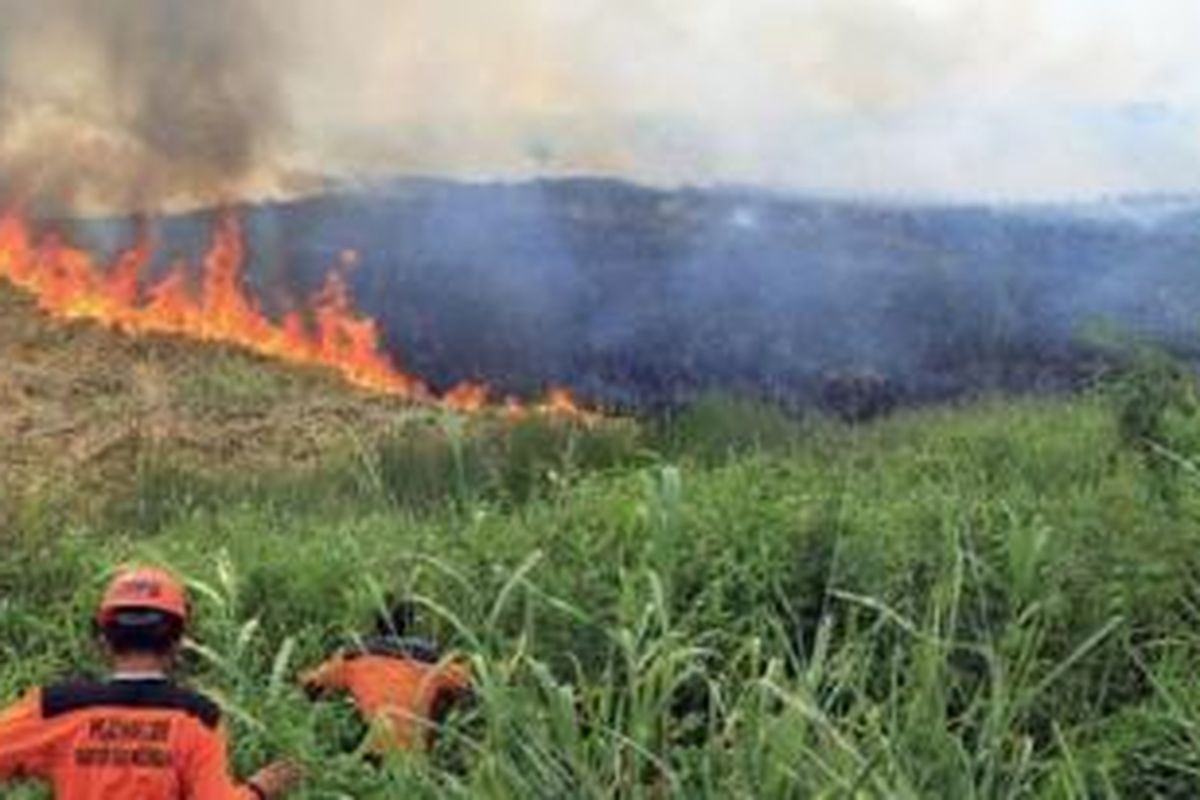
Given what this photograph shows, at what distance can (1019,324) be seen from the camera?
25.9m

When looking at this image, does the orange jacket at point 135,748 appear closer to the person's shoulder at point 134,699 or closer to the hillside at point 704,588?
the person's shoulder at point 134,699

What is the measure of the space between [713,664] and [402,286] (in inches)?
773

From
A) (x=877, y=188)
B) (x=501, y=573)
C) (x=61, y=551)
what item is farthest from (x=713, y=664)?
(x=877, y=188)

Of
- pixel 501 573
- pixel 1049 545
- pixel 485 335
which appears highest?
pixel 501 573

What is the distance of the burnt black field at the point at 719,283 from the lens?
24.4m

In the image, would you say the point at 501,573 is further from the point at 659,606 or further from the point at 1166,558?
the point at 1166,558

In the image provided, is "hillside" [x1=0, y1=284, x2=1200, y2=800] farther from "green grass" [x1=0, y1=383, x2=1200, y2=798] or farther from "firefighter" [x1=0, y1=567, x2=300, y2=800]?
"firefighter" [x1=0, y1=567, x2=300, y2=800]

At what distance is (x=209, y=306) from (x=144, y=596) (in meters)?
19.4

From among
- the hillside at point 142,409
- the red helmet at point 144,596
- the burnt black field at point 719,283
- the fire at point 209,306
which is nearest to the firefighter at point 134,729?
the red helmet at point 144,596

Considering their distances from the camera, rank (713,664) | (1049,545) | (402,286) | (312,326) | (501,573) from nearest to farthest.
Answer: (501,573)
(713,664)
(1049,545)
(312,326)
(402,286)

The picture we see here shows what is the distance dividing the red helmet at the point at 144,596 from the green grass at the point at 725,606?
0.63 ft

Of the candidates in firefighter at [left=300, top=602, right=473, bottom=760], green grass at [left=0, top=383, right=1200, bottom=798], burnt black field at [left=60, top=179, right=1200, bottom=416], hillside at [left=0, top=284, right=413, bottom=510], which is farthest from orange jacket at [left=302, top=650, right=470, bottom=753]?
burnt black field at [left=60, top=179, right=1200, bottom=416]

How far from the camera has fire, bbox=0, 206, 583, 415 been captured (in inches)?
918

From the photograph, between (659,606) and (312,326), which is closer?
(659,606)
